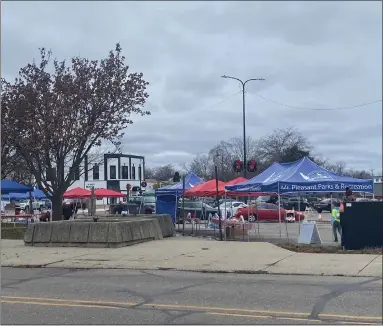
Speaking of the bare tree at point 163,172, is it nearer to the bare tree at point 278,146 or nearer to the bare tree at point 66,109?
the bare tree at point 278,146

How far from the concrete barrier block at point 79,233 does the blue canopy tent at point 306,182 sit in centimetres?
561

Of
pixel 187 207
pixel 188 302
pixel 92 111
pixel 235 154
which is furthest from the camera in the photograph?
pixel 235 154

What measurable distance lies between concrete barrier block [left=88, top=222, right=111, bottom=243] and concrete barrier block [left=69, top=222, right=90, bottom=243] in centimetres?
14

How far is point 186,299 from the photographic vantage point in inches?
325

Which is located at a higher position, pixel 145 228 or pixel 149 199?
pixel 149 199

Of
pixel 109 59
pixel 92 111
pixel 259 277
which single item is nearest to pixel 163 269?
pixel 259 277

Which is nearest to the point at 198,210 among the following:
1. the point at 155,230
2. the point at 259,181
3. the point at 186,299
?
the point at 155,230

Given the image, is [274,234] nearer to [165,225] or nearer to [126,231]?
[165,225]

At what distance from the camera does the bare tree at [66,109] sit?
22.6m

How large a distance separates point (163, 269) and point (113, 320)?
5432 mm

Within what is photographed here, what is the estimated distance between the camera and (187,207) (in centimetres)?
3325

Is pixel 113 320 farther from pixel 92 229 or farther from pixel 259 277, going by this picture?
pixel 92 229

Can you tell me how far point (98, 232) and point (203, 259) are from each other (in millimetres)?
4534

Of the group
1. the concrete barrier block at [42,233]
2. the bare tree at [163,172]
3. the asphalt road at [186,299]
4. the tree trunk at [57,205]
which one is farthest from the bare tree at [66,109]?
the bare tree at [163,172]
